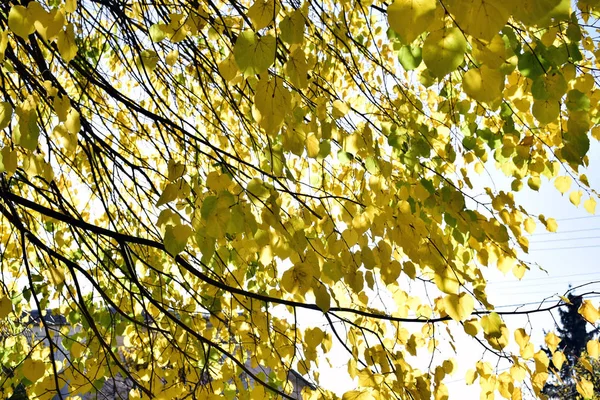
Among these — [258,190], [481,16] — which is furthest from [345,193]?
[481,16]

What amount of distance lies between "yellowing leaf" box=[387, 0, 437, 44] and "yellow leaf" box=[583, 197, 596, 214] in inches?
68.5

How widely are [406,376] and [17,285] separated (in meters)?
2.40

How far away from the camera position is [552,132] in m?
2.15

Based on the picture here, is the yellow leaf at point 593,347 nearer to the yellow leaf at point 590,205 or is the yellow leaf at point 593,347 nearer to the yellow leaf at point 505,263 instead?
the yellow leaf at point 505,263

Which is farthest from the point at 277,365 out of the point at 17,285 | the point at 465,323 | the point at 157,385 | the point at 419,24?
the point at 17,285

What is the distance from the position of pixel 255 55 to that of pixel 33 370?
126 centimetres

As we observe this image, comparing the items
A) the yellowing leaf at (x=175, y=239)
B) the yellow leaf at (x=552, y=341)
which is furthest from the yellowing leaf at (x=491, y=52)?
the yellow leaf at (x=552, y=341)

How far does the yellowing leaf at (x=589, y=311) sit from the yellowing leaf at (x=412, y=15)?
121 centimetres

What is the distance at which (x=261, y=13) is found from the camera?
0.99m

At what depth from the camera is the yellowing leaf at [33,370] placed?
1.63m

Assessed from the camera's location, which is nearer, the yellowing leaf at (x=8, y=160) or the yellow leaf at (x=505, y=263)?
the yellowing leaf at (x=8, y=160)

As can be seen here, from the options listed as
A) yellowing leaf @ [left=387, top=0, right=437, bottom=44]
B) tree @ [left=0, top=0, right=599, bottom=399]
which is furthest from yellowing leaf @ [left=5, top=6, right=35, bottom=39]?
yellowing leaf @ [left=387, top=0, right=437, bottom=44]

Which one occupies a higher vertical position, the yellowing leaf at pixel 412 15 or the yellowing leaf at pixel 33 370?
the yellowing leaf at pixel 412 15

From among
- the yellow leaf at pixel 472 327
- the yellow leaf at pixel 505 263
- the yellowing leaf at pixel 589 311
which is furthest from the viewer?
the yellow leaf at pixel 505 263
